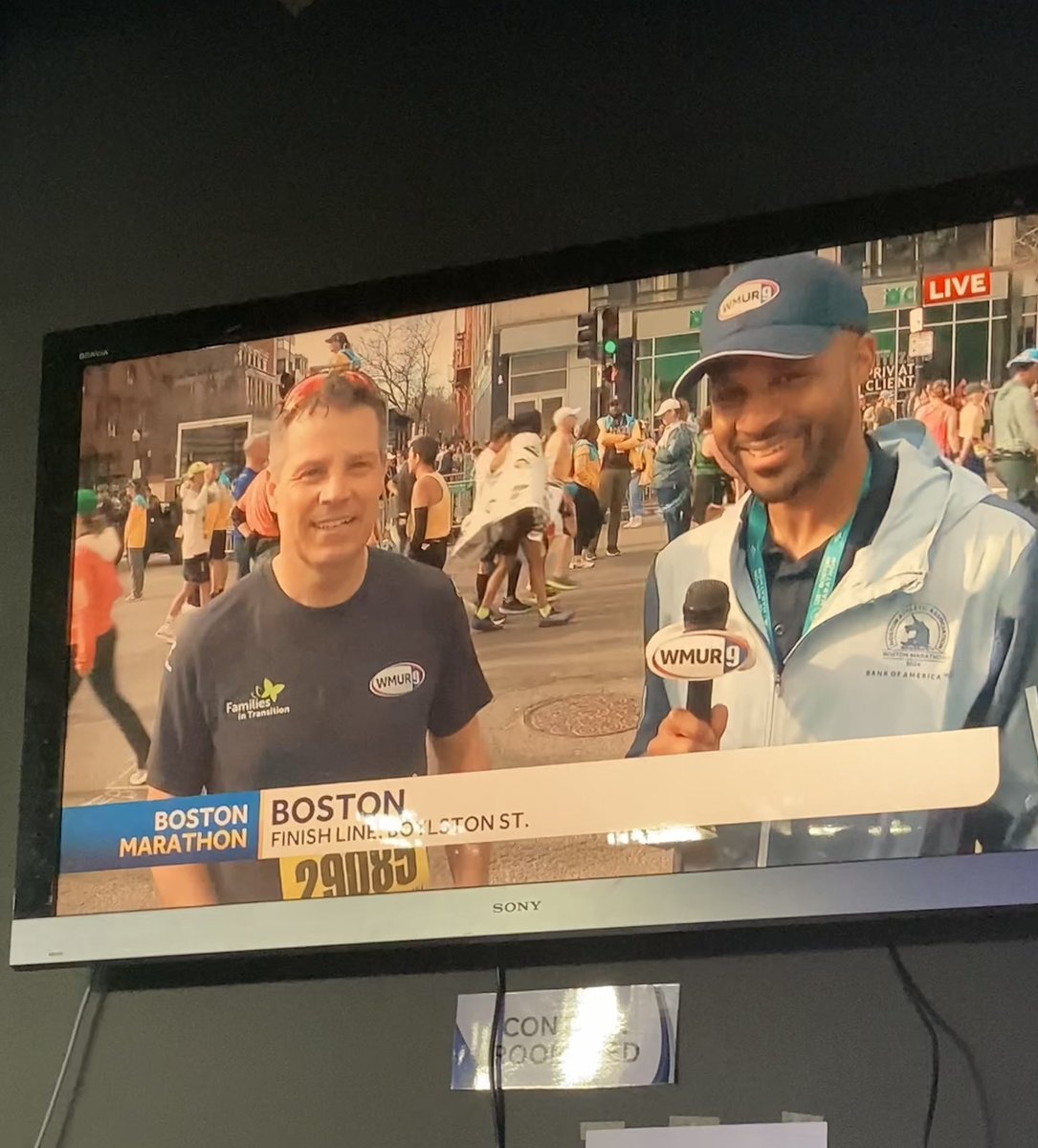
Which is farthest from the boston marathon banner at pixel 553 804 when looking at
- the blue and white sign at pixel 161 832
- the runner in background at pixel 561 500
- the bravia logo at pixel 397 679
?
the runner in background at pixel 561 500

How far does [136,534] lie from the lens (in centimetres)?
183

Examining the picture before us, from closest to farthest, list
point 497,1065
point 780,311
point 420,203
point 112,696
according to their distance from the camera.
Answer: point 497,1065 < point 780,311 < point 112,696 < point 420,203

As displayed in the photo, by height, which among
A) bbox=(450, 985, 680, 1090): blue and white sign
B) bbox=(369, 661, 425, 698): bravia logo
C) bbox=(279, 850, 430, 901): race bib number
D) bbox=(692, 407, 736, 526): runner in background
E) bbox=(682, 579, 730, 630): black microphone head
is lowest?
bbox=(450, 985, 680, 1090): blue and white sign

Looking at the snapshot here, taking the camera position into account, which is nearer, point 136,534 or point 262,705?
point 262,705

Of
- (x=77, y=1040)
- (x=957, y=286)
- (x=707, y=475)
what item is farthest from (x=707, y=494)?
(x=77, y=1040)

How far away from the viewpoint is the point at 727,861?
1.51 meters

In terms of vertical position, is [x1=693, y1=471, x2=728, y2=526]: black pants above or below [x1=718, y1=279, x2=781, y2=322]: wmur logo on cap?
below

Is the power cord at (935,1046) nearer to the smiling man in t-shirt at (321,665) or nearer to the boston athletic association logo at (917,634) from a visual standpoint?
the boston athletic association logo at (917,634)

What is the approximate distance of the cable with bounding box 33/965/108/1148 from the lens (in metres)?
1.69

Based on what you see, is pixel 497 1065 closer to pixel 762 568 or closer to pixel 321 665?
pixel 321 665

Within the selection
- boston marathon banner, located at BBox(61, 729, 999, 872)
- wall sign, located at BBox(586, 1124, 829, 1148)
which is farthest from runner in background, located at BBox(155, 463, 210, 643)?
wall sign, located at BBox(586, 1124, 829, 1148)

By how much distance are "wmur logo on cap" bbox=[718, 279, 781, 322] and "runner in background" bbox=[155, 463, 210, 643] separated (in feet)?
2.19

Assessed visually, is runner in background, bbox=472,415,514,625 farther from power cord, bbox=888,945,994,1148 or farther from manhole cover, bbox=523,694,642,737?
power cord, bbox=888,945,994,1148

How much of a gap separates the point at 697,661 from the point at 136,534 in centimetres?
73
